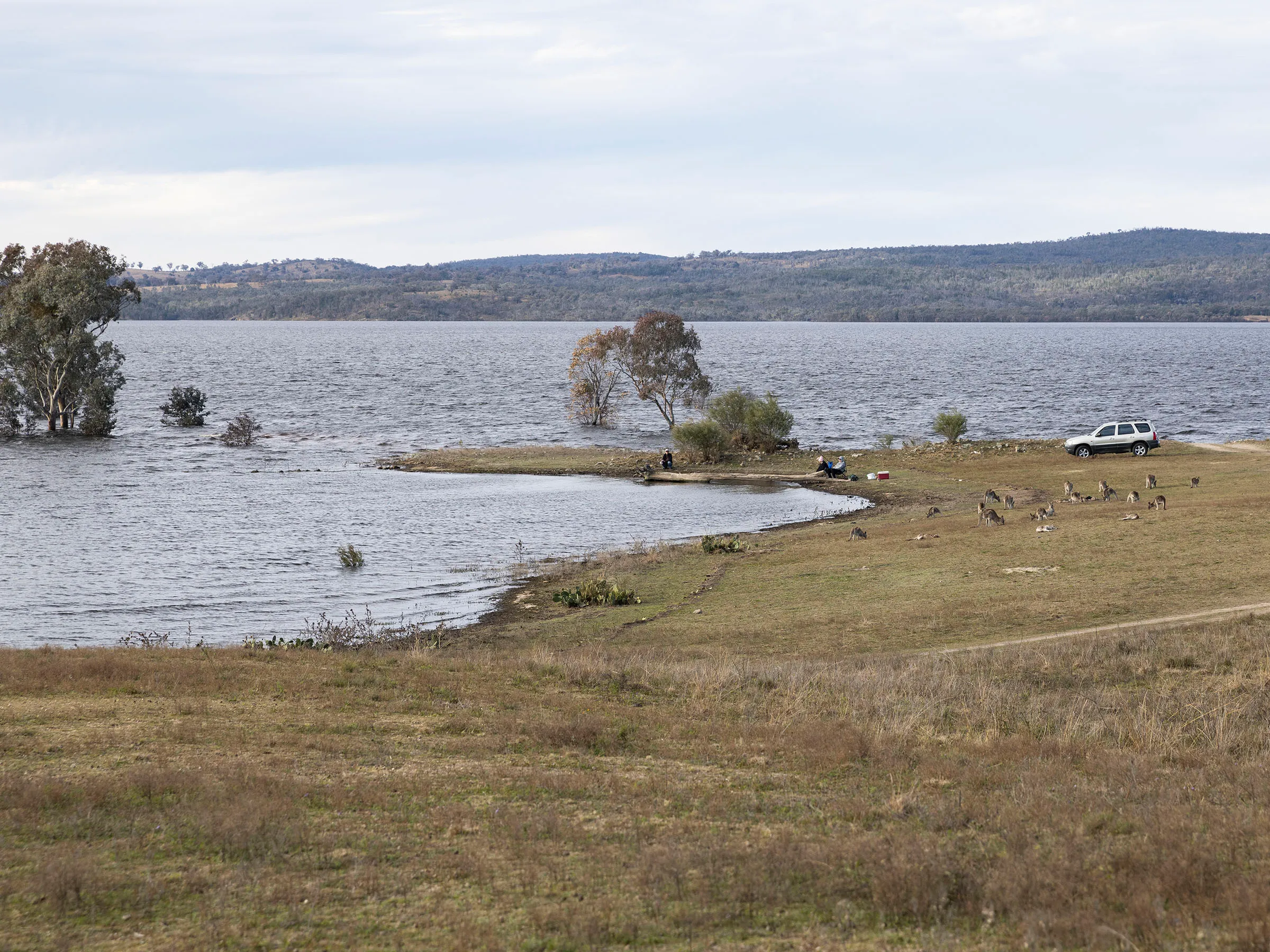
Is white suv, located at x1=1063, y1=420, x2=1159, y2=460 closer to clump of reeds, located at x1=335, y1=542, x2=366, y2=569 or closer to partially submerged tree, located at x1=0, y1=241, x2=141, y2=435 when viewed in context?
clump of reeds, located at x1=335, y1=542, x2=366, y2=569

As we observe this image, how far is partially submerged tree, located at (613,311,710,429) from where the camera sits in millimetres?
73188

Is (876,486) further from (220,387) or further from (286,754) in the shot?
(220,387)

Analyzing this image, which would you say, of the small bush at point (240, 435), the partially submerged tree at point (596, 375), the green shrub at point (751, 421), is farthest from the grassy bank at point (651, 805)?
the partially submerged tree at point (596, 375)

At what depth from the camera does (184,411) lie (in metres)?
83.7

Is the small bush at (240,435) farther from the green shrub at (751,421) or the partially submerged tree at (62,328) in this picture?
the green shrub at (751,421)

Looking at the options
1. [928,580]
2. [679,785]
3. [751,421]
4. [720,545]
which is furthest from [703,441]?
[679,785]

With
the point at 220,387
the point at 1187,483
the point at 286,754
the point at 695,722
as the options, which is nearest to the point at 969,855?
the point at 695,722

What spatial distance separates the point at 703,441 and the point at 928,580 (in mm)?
32624

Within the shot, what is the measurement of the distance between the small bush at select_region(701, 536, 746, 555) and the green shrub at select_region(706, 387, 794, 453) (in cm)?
2550

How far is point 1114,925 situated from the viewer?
7.52m

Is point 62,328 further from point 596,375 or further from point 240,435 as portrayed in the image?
point 596,375

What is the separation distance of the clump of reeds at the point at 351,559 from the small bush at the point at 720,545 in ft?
34.3

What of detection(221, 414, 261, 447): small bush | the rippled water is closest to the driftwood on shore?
the rippled water

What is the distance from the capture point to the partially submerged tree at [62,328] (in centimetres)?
7300
